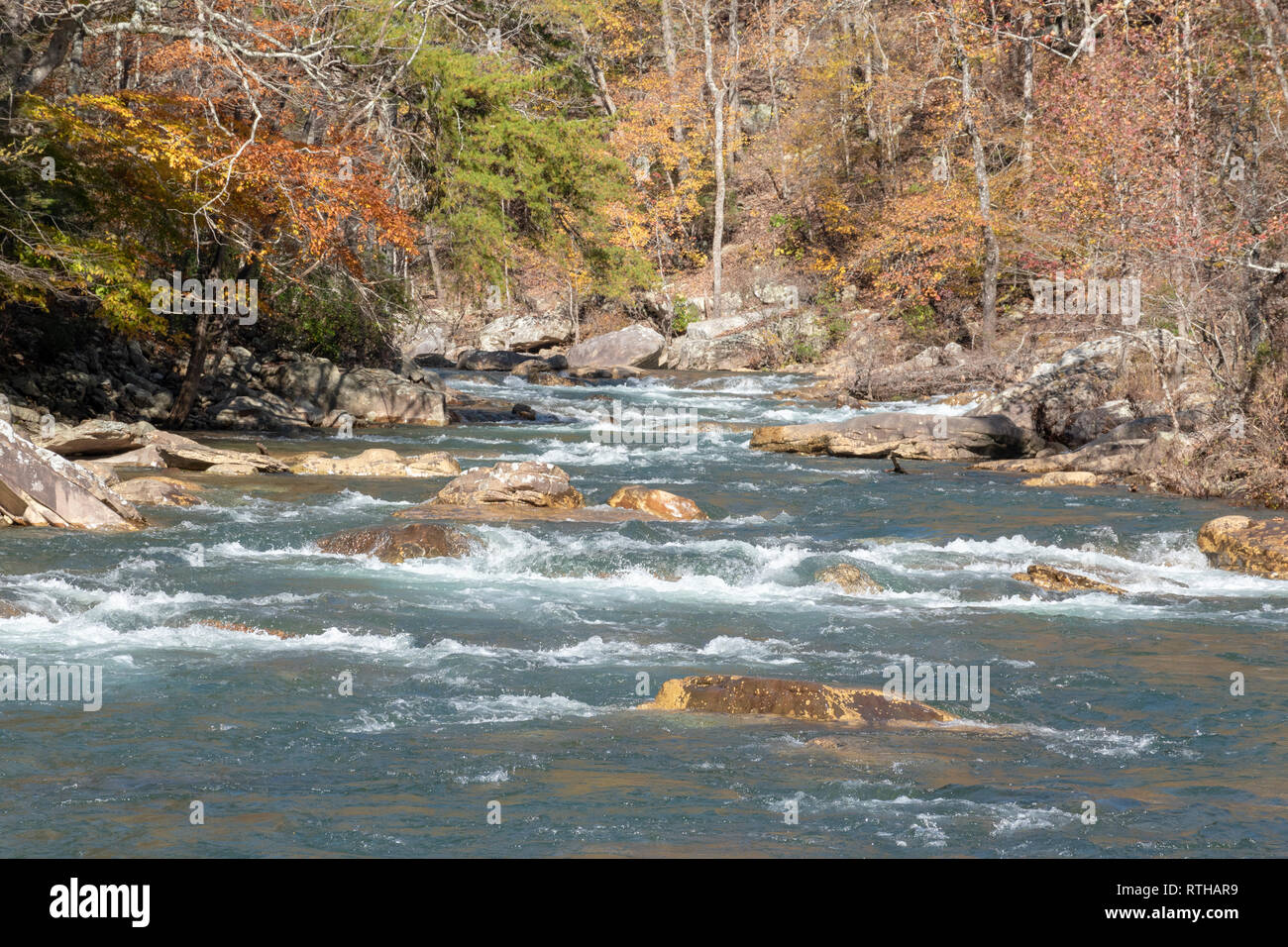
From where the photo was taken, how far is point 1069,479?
17.9 meters

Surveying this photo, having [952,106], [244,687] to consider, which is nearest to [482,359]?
[952,106]

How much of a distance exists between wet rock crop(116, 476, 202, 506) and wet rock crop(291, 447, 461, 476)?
2.59 meters

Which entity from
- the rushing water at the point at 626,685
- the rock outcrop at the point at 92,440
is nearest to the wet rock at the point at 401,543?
the rushing water at the point at 626,685

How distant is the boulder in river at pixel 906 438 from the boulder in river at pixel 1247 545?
25.0ft

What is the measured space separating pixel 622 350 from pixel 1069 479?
72.7 ft

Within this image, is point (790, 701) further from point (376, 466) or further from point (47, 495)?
point (376, 466)

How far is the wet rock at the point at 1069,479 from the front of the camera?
697 inches

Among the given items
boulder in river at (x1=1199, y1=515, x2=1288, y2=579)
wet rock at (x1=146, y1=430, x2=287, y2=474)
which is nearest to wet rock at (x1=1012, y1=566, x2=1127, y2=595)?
boulder in river at (x1=1199, y1=515, x2=1288, y2=579)

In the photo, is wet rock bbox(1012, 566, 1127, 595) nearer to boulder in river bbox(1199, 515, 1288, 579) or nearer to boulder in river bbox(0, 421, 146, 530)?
boulder in river bbox(1199, 515, 1288, 579)

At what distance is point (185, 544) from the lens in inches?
491

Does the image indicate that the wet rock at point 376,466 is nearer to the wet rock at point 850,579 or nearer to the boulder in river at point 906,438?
the boulder in river at point 906,438

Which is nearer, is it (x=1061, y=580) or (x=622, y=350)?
(x=1061, y=580)

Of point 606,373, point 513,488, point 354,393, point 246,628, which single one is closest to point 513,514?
point 513,488

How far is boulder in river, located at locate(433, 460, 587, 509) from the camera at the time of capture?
15.2 meters
